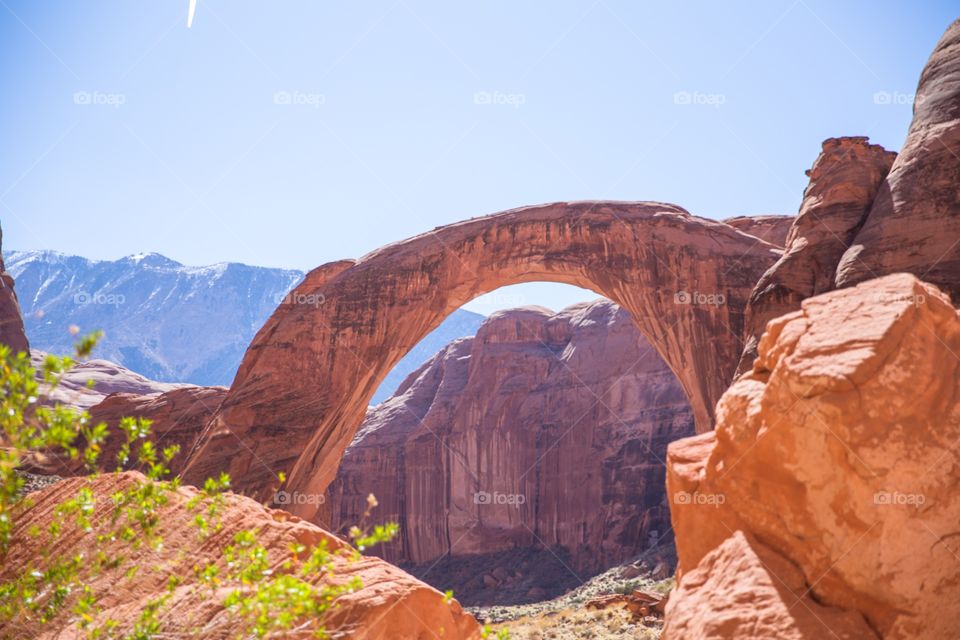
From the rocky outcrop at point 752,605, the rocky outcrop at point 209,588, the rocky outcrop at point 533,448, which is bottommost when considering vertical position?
the rocky outcrop at point 533,448

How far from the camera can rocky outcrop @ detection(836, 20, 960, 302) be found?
927cm

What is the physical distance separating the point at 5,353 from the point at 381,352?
12364 millimetres

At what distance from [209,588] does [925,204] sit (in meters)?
9.33

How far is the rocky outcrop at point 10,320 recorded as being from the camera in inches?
992

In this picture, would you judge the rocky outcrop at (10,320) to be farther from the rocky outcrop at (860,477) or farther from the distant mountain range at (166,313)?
the distant mountain range at (166,313)

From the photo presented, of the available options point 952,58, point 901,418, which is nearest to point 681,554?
point 901,418

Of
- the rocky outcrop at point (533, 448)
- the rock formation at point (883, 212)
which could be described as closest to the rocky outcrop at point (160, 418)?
the rocky outcrop at point (533, 448)

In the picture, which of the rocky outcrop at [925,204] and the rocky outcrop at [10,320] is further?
the rocky outcrop at [10,320]

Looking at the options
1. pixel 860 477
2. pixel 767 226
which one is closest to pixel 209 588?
pixel 860 477

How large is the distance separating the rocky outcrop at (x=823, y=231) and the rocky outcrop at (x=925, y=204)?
0.53 metres

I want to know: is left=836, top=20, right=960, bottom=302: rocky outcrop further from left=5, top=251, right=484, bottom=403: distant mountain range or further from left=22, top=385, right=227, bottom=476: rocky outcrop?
left=5, top=251, right=484, bottom=403: distant mountain range

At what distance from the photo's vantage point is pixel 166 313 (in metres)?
160

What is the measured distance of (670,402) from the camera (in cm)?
2814

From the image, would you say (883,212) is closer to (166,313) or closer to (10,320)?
(10,320)
